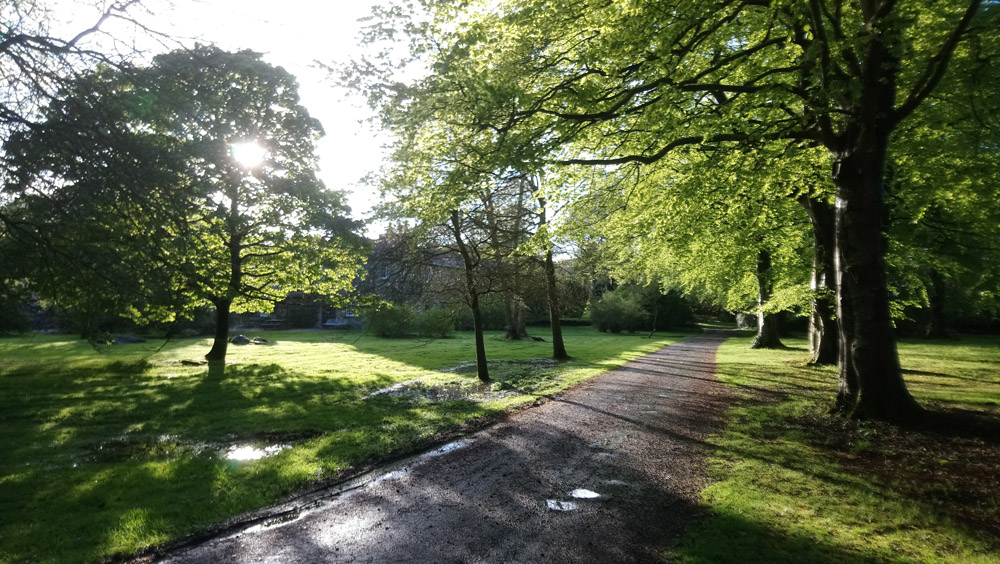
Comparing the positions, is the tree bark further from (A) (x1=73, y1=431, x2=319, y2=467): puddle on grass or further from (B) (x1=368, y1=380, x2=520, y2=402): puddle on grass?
(A) (x1=73, y1=431, x2=319, y2=467): puddle on grass

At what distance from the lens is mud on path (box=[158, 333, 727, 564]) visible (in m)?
4.18

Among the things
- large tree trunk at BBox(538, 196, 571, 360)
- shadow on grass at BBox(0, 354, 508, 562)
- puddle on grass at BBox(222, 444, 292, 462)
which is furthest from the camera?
large tree trunk at BBox(538, 196, 571, 360)

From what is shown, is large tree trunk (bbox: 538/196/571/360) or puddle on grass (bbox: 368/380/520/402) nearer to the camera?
puddle on grass (bbox: 368/380/520/402)

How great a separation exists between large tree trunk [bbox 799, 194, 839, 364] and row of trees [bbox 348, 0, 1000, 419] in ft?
5.48

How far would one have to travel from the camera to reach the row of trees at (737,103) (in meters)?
7.21

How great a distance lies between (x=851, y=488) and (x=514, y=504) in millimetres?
3821

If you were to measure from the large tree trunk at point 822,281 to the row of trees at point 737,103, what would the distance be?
167cm

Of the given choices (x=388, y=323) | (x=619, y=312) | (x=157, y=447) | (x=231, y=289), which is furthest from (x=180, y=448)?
(x=619, y=312)

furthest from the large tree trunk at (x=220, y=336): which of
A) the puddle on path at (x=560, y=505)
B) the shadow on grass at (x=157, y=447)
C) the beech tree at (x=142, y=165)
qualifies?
the puddle on path at (x=560, y=505)

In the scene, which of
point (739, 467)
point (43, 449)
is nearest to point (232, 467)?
point (43, 449)

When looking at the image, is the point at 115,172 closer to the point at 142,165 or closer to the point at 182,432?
the point at 142,165

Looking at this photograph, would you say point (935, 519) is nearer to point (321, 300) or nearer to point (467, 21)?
point (467, 21)

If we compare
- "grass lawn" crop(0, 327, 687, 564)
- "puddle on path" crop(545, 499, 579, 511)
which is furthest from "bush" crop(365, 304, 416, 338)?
"puddle on path" crop(545, 499, 579, 511)

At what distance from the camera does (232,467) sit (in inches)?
261
